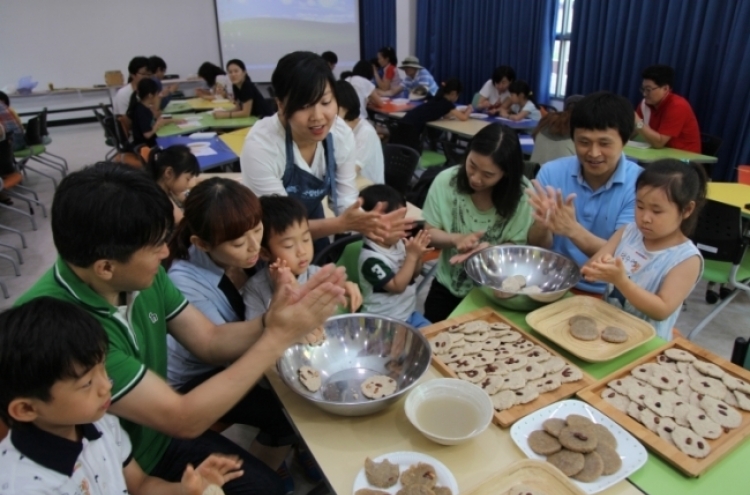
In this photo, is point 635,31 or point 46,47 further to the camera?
point 46,47

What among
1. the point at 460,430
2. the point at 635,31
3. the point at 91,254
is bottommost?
the point at 460,430

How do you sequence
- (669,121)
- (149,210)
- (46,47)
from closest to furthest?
(149,210) → (669,121) → (46,47)

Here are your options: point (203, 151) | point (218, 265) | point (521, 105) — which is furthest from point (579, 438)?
point (521, 105)

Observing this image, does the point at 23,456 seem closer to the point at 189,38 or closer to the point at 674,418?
the point at 674,418

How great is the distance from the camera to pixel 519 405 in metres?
1.10

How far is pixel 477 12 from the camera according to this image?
Result: 6773 millimetres

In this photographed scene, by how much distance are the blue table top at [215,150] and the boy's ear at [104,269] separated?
8.77 ft

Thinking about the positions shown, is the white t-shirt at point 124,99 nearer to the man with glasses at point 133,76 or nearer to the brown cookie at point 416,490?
the man with glasses at point 133,76

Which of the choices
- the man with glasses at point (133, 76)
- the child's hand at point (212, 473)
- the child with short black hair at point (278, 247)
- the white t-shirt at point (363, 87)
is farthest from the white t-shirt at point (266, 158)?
the white t-shirt at point (363, 87)

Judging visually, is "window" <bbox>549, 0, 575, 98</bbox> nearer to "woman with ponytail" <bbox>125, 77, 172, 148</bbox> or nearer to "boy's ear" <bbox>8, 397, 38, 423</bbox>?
"woman with ponytail" <bbox>125, 77, 172, 148</bbox>

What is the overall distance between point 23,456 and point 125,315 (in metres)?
0.34

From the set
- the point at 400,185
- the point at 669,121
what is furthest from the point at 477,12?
the point at 400,185

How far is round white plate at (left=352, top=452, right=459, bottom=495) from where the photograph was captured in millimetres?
920

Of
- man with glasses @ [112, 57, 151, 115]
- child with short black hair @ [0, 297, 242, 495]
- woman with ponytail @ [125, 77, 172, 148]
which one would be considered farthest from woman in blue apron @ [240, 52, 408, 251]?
man with glasses @ [112, 57, 151, 115]
